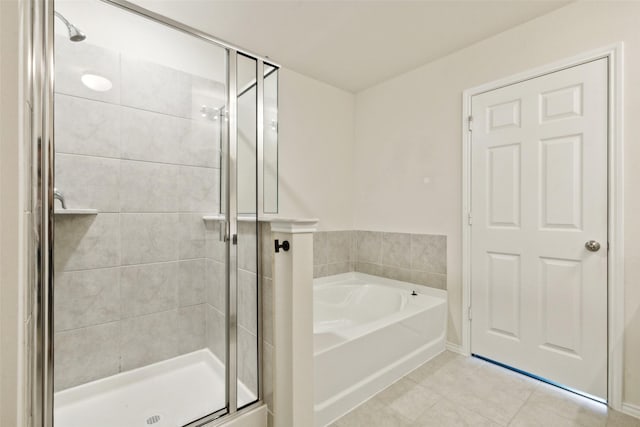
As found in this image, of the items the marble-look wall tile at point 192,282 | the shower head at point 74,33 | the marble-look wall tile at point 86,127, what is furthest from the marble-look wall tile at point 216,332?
the shower head at point 74,33

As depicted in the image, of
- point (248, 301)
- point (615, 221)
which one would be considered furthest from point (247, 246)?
point (615, 221)

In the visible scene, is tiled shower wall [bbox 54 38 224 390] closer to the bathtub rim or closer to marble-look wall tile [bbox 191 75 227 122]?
marble-look wall tile [bbox 191 75 227 122]

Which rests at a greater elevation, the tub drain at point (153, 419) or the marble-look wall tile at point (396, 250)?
the marble-look wall tile at point (396, 250)

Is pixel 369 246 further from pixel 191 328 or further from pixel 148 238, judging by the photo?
pixel 148 238

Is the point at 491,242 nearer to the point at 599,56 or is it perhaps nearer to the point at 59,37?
the point at 599,56

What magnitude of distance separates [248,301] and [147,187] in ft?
3.39

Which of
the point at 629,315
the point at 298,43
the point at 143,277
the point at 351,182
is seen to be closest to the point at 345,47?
the point at 298,43

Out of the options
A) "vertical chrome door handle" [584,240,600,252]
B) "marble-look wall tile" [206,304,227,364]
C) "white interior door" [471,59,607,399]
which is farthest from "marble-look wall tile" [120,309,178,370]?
"vertical chrome door handle" [584,240,600,252]

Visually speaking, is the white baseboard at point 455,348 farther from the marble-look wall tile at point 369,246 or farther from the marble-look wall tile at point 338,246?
the marble-look wall tile at point 338,246

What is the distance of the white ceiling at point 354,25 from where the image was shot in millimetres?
1884

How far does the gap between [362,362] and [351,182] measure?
76.1 inches

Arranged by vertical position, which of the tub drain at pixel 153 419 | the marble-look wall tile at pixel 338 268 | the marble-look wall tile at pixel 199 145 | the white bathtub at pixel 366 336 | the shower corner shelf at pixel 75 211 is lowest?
the tub drain at pixel 153 419

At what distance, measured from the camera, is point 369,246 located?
3037 millimetres

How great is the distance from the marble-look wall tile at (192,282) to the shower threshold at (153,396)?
327 millimetres
